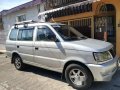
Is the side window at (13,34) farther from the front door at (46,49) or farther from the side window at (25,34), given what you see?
the front door at (46,49)

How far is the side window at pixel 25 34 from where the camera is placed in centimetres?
713

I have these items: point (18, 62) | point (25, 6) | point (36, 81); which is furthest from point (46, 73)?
point (25, 6)

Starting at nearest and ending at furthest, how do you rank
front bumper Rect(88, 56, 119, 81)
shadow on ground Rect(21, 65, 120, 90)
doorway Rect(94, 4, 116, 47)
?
front bumper Rect(88, 56, 119, 81)
shadow on ground Rect(21, 65, 120, 90)
doorway Rect(94, 4, 116, 47)

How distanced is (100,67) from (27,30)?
346cm

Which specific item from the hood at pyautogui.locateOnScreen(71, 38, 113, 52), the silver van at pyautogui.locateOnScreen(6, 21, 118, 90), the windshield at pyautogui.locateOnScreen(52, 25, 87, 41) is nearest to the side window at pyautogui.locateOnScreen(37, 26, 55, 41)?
the silver van at pyautogui.locateOnScreen(6, 21, 118, 90)

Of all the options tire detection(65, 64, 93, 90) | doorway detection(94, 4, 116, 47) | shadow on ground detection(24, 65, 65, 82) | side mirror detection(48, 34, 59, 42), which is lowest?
shadow on ground detection(24, 65, 65, 82)

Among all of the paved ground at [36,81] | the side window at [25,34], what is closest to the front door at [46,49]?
the side window at [25,34]

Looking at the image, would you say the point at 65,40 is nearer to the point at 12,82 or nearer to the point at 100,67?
the point at 100,67

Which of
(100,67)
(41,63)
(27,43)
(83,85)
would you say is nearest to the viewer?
(100,67)

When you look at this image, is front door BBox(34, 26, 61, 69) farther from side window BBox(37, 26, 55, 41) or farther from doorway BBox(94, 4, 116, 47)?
doorway BBox(94, 4, 116, 47)

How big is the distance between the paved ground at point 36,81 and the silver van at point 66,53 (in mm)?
421

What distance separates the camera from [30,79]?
22.5 feet

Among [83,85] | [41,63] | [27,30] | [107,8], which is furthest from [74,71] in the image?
[107,8]

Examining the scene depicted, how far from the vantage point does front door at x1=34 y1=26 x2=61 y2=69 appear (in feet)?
19.9
